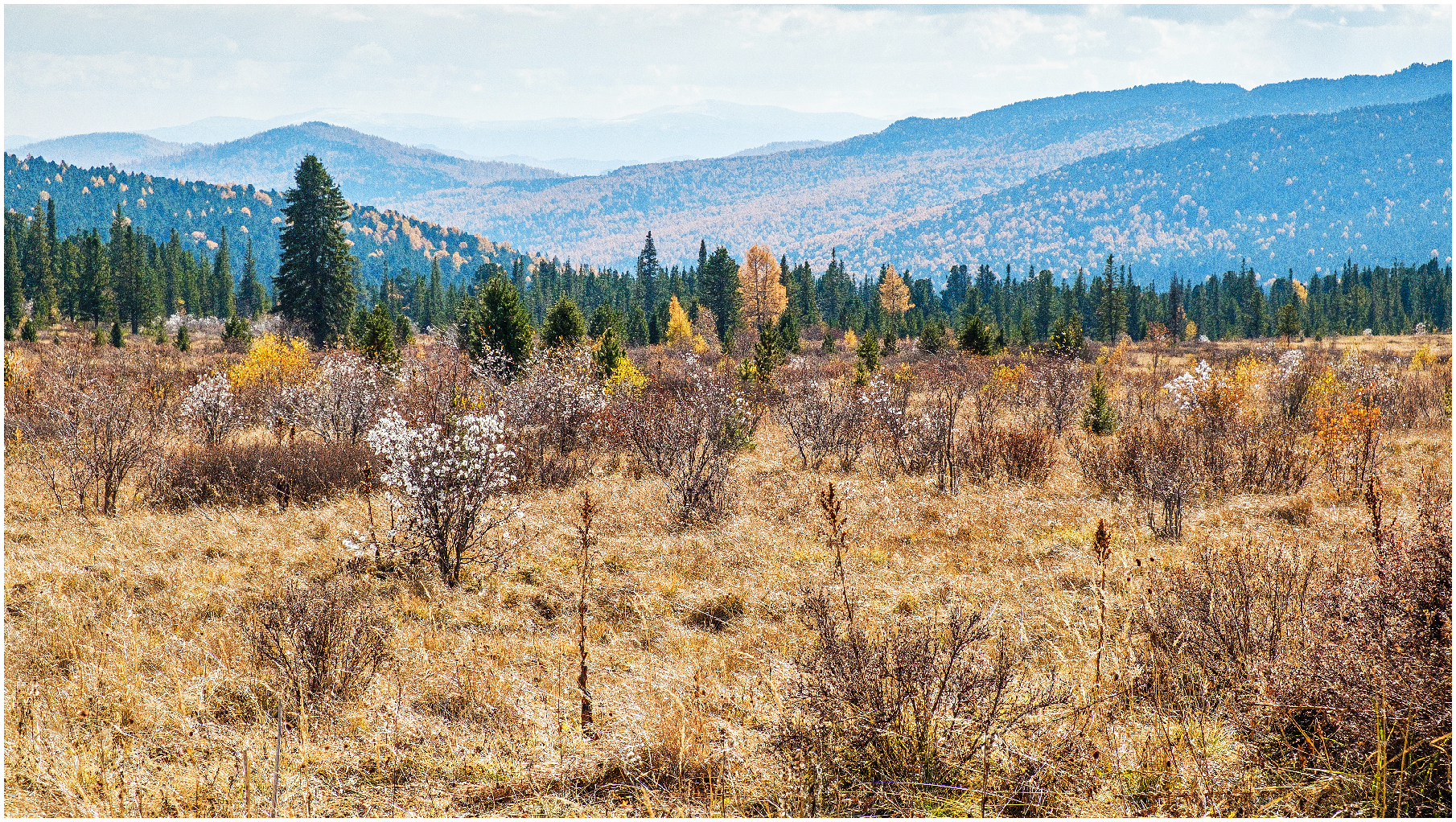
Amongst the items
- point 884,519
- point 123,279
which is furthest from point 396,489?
point 123,279

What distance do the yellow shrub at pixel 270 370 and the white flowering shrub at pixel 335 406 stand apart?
2.99 m

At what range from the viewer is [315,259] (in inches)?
1583

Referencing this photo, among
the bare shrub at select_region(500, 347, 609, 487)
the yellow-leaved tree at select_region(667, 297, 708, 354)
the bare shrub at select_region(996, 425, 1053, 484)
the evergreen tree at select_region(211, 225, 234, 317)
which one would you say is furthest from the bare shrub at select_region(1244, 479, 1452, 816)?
the evergreen tree at select_region(211, 225, 234, 317)

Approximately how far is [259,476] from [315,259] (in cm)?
3354

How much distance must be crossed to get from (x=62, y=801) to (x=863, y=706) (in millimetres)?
4205

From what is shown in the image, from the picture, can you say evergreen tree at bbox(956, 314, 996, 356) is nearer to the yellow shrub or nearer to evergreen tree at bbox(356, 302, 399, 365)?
evergreen tree at bbox(356, 302, 399, 365)

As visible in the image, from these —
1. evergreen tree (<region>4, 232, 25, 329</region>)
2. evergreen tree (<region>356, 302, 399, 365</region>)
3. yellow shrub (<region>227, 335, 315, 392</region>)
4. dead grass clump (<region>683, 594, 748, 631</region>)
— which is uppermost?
evergreen tree (<region>4, 232, 25, 329</region>)

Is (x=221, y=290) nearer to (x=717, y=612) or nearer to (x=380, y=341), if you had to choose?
(x=380, y=341)

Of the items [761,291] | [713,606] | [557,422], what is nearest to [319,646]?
[713,606]

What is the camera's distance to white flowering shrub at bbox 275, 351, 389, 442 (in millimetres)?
14617

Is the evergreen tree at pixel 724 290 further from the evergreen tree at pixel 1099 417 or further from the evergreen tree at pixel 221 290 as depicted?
the evergreen tree at pixel 221 290

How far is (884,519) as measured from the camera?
33.2ft

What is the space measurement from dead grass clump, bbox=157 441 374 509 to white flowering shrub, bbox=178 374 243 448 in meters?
3.18

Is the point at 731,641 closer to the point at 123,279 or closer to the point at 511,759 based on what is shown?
the point at 511,759
